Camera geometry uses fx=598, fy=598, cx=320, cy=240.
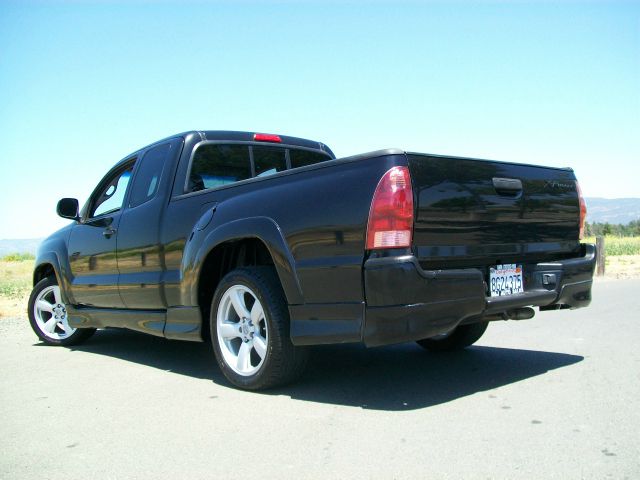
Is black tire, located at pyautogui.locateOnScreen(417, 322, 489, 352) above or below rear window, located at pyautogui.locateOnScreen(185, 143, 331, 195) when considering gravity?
below

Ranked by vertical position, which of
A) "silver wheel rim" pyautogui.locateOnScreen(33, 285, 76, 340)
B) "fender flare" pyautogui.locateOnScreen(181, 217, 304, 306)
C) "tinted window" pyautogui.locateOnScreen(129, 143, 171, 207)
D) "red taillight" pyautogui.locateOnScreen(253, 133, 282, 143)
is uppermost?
"red taillight" pyautogui.locateOnScreen(253, 133, 282, 143)

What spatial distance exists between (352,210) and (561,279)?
5.72 feet

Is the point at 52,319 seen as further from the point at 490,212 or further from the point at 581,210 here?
the point at 581,210

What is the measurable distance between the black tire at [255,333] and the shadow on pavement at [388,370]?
0.20m

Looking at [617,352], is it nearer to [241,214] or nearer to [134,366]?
[241,214]

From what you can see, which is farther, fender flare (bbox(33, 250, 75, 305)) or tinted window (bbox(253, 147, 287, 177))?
fender flare (bbox(33, 250, 75, 305))

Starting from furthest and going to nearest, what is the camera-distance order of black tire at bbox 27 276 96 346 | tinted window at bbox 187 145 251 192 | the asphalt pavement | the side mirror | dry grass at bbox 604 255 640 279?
dry grass at bbox 604 255 640 279, black tire at bbox 27 276 96 346, the side mirror, tinted window at bbox 187 145 251 192, the asphalt pavement

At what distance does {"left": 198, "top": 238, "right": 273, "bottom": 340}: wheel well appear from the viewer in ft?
14.8

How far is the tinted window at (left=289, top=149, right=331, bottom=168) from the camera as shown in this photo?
5812 millimetres

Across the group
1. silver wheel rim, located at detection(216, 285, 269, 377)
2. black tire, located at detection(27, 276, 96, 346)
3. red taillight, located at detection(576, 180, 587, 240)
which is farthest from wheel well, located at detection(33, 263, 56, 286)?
red taillight, located at detection(576, 180, 587, 240)

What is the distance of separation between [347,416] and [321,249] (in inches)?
38.9

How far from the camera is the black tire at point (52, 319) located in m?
6.66

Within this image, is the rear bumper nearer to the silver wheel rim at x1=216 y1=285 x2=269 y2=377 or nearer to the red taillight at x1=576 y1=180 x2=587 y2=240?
the silver wheel rim at x1=216 y1=285 x2=269 y2=377

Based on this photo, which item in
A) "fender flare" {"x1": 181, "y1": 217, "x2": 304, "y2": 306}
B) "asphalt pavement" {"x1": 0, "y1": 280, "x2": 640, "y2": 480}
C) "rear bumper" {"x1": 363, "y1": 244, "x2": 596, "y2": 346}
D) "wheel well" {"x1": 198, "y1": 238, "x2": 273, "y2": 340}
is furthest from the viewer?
"wheel well" {"x1": 198, "y1": 238, "x2": 273, "y2": 340}
